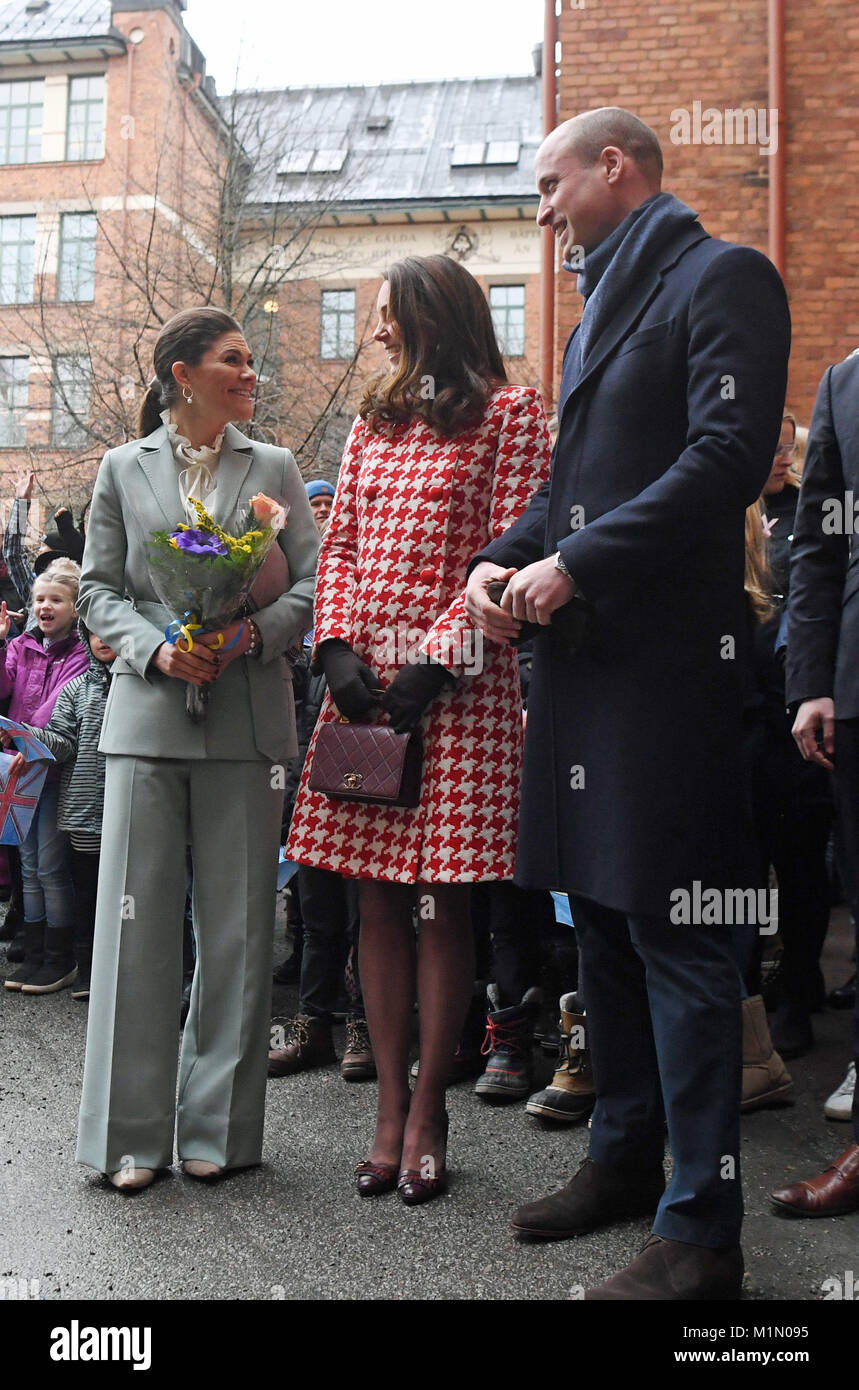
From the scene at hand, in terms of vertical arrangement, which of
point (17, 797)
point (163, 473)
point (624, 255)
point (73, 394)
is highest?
point (73, 394)

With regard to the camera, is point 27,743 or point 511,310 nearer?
point 27,743

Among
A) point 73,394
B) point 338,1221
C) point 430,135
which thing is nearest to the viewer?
point 338,1221

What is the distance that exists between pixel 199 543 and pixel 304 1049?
200 cm

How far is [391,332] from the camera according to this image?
11.1ft

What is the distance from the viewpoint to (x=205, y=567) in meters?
3.22

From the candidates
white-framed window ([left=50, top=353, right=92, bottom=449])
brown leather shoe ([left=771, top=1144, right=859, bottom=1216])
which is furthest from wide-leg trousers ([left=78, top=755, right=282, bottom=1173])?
white-framed window ([left=50, top=353, right=92, bottom=449])

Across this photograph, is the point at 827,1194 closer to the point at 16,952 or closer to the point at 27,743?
the point at 27,743

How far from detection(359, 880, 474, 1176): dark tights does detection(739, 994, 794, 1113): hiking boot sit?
1062mm

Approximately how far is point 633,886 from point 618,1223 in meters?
0.91

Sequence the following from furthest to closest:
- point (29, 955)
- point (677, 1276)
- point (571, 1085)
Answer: point (29, 955)
point (571, 1085)
point (677, 1276)

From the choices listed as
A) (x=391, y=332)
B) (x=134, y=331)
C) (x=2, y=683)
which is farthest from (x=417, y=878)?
(x=134, y=331)

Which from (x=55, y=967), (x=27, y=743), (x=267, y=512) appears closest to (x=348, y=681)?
(x=267, y=512)

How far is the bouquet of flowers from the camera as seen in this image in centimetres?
323

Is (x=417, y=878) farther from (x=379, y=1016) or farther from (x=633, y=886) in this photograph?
(x=633, y=886)
